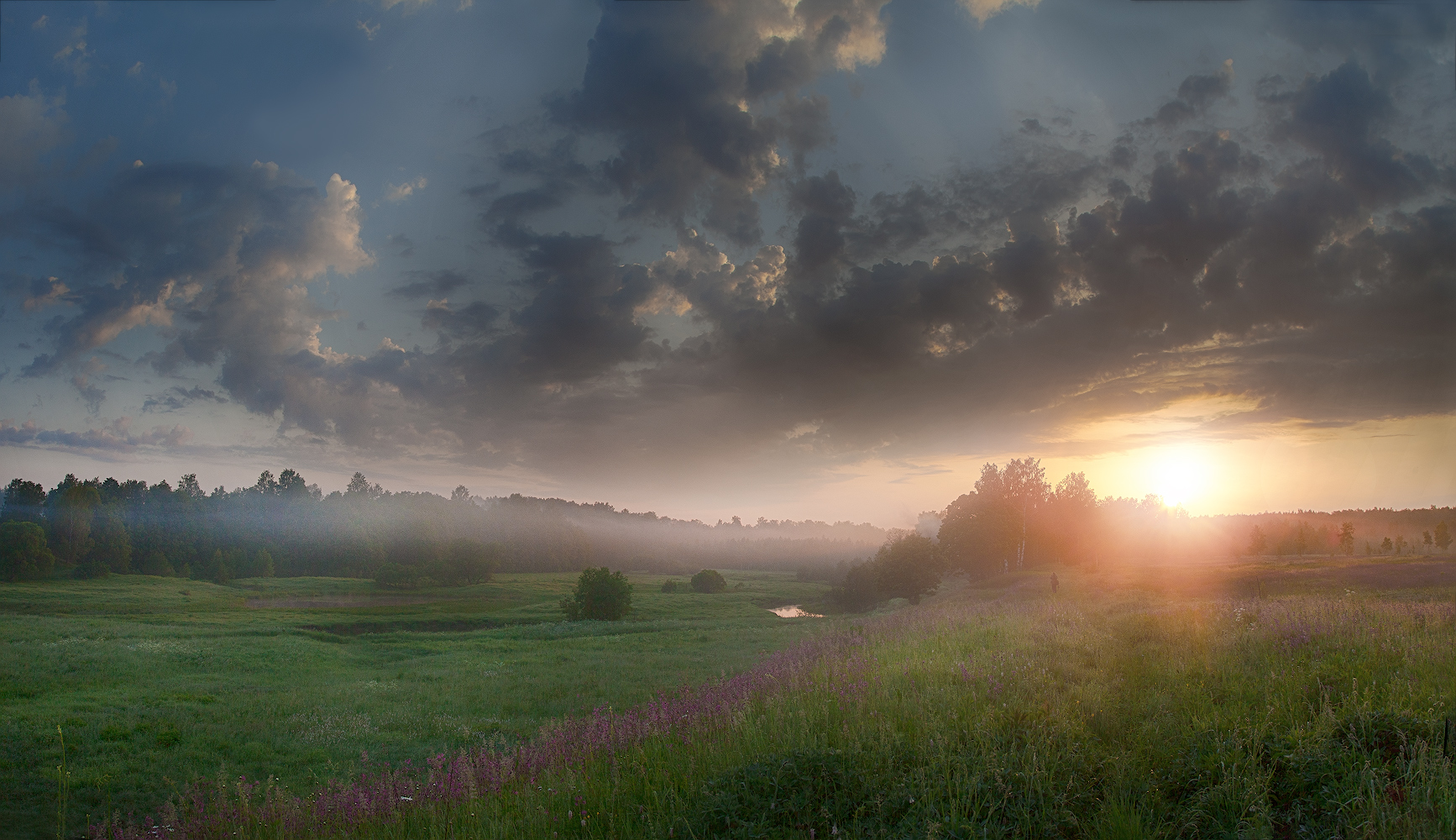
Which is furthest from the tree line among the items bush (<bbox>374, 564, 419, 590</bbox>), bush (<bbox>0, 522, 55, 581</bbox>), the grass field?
bush (<bbox>0, 522, 55, 581</bbox>)

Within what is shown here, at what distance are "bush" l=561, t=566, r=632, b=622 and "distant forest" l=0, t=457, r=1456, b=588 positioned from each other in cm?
3001

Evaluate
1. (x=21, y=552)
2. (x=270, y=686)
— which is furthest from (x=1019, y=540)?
(x=21, y=552)

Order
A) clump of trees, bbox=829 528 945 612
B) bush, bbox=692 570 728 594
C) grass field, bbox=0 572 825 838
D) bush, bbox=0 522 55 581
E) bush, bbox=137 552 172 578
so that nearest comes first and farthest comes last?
grass field, bbox=0 572 825 838 → clump of trees, bbox=829 528 945 612 → bush, bbox=0 522 55 581 → bush, bbox=137 552 172 578 → bush, bbox=692 570 728 594

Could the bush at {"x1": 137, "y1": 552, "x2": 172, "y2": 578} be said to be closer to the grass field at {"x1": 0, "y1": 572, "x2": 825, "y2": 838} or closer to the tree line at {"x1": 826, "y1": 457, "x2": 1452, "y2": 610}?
the grass field at {"x1": 0, "y1": 572, "x2": 825, "y2": 838}

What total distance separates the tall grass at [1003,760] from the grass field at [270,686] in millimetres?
Answer: 4413

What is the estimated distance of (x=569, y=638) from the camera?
3884 centimetres

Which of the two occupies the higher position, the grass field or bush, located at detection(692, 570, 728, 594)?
the grass field

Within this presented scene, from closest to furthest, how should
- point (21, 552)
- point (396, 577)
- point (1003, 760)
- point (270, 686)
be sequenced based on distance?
point (1003, 760)
point (270, 686)
point (21, 552)
point (396, 577)

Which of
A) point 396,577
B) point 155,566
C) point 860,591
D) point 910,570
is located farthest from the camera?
point 396,577

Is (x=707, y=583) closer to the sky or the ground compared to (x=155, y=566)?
closer to the ground

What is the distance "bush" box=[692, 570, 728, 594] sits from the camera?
9906 cm

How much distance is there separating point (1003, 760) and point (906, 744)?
100 centimetres

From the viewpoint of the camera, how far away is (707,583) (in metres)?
99.8

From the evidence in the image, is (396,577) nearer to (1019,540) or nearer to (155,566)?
(155,566)
